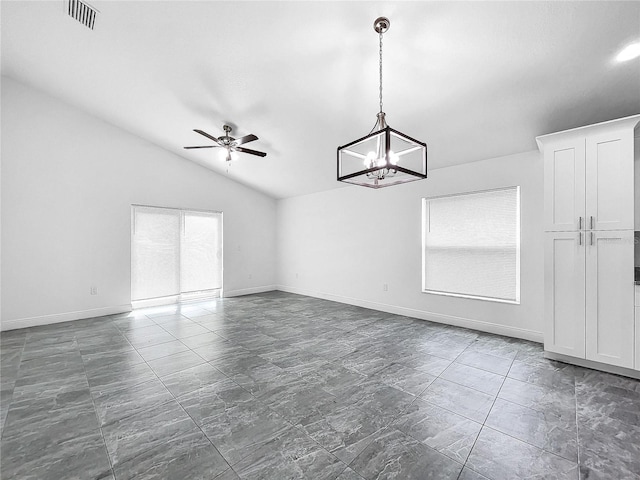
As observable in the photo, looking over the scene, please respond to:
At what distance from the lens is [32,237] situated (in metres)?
4.48

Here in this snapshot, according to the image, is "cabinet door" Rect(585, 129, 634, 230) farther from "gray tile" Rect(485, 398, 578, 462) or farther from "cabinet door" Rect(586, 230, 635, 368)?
"gray tile" Rect(485, 398, 578, 462)

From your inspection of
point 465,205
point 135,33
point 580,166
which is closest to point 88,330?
point 135,33

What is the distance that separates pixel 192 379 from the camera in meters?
2.73

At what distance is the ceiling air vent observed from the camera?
2.74 metres

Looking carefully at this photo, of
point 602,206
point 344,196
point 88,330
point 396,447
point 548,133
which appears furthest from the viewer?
point 344,196

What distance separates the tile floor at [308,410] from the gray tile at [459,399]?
0.02 metres

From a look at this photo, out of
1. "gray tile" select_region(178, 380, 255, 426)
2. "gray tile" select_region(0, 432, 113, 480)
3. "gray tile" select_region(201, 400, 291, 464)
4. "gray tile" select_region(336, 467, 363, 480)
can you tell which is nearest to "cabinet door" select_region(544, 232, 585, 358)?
"gray tile" select_region(336, 467, 363, 480)

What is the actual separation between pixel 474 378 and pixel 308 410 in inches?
67.5

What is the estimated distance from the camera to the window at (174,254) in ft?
A: 18.4

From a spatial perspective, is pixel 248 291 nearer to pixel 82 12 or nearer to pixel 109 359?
pixel 109 359

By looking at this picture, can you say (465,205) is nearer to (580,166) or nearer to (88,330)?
(580,166)

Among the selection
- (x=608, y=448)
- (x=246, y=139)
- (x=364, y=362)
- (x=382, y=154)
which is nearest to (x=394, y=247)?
(x=364, y=362)

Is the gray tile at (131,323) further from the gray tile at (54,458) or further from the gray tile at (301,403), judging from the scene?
the gray tile at (301,403)

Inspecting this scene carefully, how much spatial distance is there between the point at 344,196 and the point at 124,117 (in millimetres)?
4401
